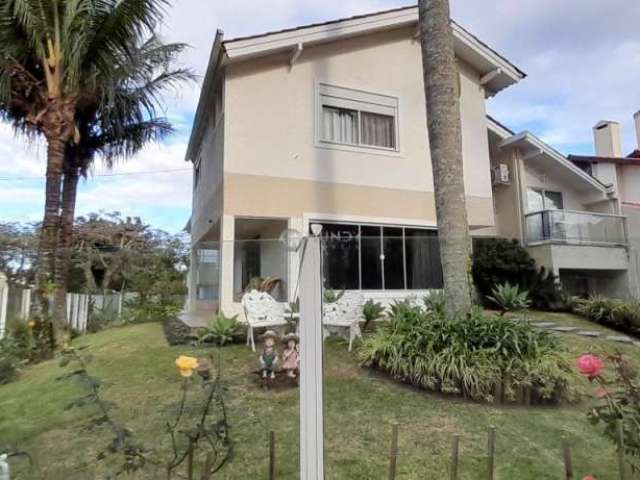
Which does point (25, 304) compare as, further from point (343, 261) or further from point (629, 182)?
point (629, 182)

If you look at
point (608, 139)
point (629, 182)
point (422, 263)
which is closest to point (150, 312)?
point (422, 263)

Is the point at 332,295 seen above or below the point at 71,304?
above

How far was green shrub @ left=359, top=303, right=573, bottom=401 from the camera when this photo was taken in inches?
204

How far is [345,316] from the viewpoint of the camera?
6828mm

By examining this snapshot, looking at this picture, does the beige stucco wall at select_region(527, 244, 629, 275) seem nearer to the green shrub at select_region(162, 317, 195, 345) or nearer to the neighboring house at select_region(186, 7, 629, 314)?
the neighboring house at select_region(186, 7, 629, 314)

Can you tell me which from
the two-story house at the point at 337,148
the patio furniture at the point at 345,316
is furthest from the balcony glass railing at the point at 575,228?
the patio furniture at the point at 345,316

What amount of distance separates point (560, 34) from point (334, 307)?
11520 millimetres

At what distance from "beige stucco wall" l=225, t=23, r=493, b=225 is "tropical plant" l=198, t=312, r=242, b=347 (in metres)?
3.37

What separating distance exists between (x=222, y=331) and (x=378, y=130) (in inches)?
283

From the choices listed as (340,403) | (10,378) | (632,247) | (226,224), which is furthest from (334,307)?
(632,247)

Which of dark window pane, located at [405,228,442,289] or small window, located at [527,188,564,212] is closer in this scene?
dark window pane, located at [405,228,442,289]

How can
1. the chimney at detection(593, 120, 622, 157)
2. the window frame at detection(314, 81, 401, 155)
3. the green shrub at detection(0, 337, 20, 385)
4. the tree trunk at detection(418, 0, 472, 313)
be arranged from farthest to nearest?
the chimney at detection(593, 120, 622, 157) < the window frame at detection(314, 81, 401, 155) < the green shrub at detection(0, 337, 20, 385) < the tree trunk at detection(418, 0, 472, 313)

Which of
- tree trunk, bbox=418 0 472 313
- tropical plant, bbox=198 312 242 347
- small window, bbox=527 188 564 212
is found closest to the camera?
tree trunk, bbox=418 0 472 313

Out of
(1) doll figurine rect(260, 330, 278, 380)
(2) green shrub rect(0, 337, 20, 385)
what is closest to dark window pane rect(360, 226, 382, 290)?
(1) doll figurine rect(260, 330, 278, 380)
